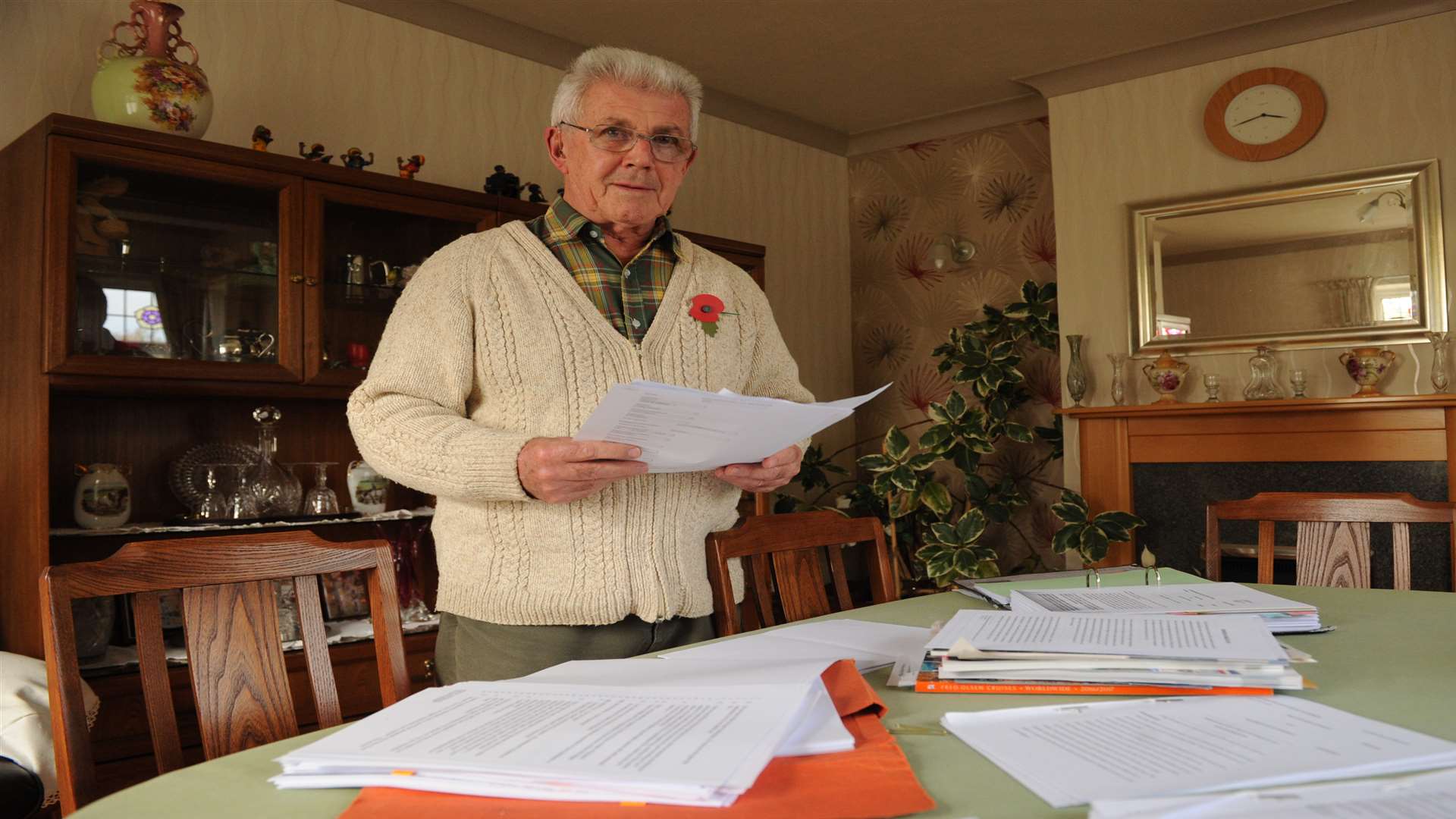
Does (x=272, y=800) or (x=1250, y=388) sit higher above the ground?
(x=1250, y=388)

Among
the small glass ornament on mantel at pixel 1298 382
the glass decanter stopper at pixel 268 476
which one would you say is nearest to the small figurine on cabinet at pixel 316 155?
the glass decanter stopper at pixel 268 476

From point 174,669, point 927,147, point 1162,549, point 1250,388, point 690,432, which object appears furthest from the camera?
point 927,147

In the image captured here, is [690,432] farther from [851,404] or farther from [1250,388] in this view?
[1250,388]

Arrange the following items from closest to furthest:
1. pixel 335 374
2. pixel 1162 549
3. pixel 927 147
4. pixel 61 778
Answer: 1. pixel 61 778
2. pixel 335 374
3. pixel 1162 549
4. pixel 927 147

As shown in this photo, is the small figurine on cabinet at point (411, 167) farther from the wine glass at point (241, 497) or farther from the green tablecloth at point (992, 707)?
the green tablecloth at point (992, 707)

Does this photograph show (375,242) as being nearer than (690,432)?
No

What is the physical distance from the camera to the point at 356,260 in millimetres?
2797

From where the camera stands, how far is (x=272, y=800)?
664mm

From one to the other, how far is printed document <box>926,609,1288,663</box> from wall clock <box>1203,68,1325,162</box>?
11.1ft

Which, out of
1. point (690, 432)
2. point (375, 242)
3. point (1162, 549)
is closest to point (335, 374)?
→ point (375, 242)

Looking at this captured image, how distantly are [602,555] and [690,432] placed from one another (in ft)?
0.95

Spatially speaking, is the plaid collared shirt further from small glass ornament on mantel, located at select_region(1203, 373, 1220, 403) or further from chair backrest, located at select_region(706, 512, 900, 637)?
small glass ornament on mantel, located at select_region(1203, 373, 1220, 403)

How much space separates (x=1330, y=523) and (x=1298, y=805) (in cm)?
147

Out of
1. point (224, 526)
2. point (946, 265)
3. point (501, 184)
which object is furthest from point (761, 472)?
point (946, 265)
